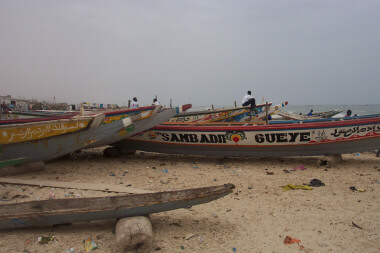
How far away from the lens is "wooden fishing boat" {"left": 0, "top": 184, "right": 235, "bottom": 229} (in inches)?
103

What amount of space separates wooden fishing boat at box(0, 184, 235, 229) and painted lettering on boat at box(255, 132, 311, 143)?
356cm

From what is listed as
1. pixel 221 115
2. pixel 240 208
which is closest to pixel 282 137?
pixel 240 208

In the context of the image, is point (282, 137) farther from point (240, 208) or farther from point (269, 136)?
point (240, 208)

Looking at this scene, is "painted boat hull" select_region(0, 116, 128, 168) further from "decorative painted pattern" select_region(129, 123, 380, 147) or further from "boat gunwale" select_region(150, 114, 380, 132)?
"boat gunwale" select_region(150, 114, 380, 132)

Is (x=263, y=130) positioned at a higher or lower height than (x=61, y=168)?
higher

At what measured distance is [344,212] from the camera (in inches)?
138

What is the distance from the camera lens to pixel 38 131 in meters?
4.71

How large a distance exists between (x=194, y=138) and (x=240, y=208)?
10.2 feet

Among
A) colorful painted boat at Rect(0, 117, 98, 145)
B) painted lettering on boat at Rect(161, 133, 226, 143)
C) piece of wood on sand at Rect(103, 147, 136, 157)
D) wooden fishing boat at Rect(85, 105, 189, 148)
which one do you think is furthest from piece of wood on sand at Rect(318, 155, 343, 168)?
colorful painted boat at Rect(0, 117, 98, 145)

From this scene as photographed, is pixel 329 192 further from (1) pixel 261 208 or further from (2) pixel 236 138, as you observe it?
(2) pixel 236 138

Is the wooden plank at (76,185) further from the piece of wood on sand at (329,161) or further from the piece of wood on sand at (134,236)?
the piece of wood on sand at (329,161)

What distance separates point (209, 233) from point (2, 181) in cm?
375

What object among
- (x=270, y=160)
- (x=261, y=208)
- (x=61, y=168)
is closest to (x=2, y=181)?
(x=61, y=168)

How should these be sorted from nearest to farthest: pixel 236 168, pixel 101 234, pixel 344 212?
pixel 101 234, pixel 344 212, pixel 236 168
